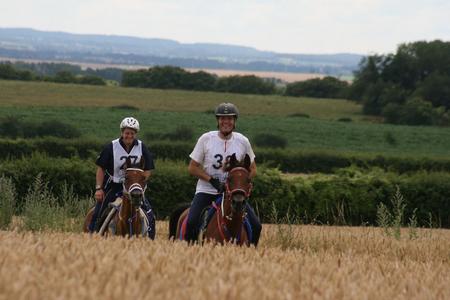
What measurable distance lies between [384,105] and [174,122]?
28.3m

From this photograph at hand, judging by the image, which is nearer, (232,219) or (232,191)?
(232,191)

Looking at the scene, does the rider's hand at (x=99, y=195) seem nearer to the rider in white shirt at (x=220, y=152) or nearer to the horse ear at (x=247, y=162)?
the rider in white shirt at (x=220, y=152)

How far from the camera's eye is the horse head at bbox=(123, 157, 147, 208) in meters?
12.1

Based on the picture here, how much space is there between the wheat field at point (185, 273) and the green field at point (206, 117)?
1685 inches

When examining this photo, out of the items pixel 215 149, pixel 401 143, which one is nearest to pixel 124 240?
pixel 215 149

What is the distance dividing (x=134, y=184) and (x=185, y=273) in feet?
19.3

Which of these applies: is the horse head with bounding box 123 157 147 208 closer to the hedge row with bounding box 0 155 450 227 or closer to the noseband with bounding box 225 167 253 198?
the noseband with bounding box 225 167 253 198

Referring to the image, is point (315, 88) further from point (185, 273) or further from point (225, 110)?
point (185, 273)

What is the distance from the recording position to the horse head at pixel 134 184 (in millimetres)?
12141

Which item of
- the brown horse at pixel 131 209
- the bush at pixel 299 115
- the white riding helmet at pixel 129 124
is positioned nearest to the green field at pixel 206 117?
the bush at pixel 299 115

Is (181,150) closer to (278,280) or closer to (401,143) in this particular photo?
(401,143)

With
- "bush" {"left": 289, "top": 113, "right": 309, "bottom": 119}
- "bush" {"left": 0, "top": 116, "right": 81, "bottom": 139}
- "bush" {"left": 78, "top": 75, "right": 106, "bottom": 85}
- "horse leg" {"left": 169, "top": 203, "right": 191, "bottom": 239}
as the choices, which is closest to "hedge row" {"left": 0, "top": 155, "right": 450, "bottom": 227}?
"horse leg" {"left": 169, "top": 203, "right": 191, "bottom": 239}

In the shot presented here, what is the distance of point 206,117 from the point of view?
74500mm

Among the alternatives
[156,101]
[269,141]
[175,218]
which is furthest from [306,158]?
[156,101]
